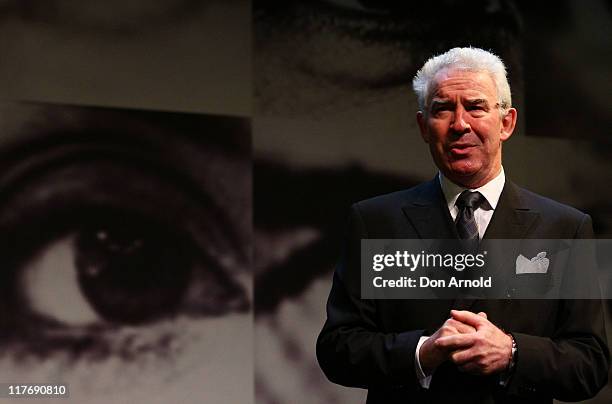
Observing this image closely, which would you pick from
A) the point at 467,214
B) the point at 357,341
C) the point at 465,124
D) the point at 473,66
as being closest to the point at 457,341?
the point at 357,341

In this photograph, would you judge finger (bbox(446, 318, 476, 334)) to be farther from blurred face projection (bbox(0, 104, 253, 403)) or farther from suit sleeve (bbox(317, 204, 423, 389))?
blurred face projection (bbox(0, 104, 253, 403))

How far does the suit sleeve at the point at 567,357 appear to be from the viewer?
166 centimetres

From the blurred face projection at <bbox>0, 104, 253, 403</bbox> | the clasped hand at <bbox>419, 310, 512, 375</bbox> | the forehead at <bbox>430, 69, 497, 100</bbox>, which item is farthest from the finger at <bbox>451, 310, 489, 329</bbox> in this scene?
the blurred face projection at <bbox>0, 104, 253, 403</bbox>

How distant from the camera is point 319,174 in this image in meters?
3.46

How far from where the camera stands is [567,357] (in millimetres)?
1704

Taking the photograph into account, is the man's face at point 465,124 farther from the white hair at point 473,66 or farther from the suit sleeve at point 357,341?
the suit sleeve at point 357,341

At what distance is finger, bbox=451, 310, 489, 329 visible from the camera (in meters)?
1.64

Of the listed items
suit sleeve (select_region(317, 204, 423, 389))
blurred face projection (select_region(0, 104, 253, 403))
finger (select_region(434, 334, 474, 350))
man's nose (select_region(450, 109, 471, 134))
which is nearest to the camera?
finger (select_region(434, 334, 474, 350))

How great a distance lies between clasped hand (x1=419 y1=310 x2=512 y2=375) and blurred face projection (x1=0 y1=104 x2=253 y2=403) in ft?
5.49

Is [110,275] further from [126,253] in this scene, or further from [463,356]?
[463,356]

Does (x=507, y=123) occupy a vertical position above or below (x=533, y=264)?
above

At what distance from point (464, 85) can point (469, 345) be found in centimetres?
53

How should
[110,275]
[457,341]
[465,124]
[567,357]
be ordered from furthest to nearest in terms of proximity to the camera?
[110,275]
[465,124]
[567,357]
[457,341]

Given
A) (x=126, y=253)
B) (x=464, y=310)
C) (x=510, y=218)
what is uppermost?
(x=126, y=253)
